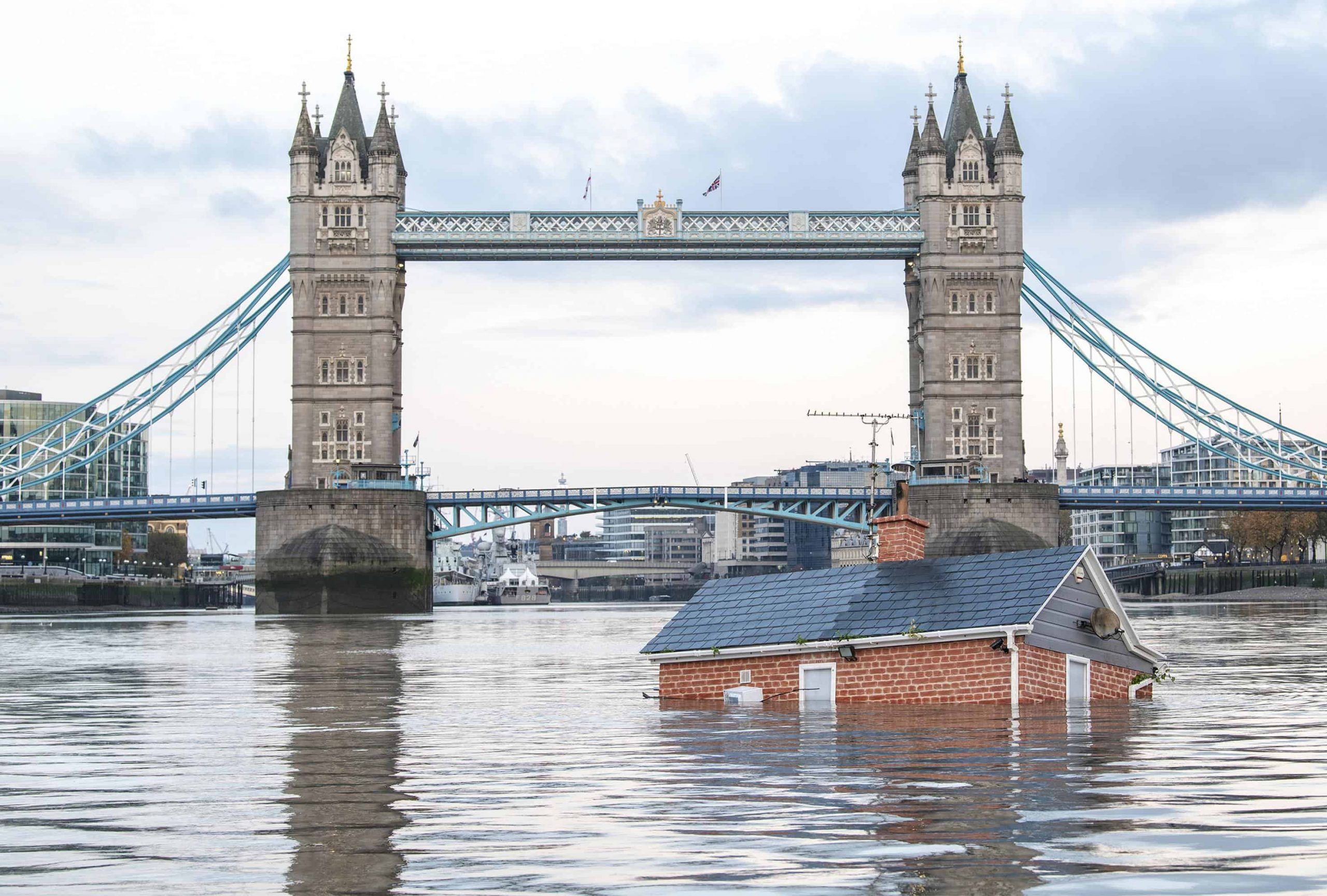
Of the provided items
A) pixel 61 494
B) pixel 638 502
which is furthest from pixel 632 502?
pixel 61 494

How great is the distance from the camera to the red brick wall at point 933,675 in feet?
86.5

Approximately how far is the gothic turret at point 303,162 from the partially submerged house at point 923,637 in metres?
95.9

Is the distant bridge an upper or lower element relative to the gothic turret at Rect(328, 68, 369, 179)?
lower

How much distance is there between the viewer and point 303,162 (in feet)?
398

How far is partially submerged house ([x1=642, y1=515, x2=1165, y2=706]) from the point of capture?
26188 mm

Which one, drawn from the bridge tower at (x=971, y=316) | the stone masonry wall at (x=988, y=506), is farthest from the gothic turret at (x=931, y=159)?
the stone masonry wall at (x=988, y=506)

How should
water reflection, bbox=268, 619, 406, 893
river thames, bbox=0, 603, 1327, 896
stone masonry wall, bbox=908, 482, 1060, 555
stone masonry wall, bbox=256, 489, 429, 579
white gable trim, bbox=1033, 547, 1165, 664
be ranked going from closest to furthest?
river thames, bbox=0, 603, 1327, 896, water reflection, bbox=268, 619, 406, 893, white gable trim, bbox=1033, 547, 1165, 664, stone masonry wall, bbox=256, 489, 429, 579, stone masonry wall, bbox=908, 482, 1060, 555

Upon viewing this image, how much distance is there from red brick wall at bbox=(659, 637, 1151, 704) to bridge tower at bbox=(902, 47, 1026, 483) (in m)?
93.1

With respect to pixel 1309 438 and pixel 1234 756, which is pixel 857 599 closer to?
pixel 1234 756

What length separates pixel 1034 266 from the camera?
125125 millimetres

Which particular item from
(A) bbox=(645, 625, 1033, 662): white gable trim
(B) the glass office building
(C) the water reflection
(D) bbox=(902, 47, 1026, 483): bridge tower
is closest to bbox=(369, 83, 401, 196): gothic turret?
(D) bbox=(902, 47, 1026, 483): bridge tower

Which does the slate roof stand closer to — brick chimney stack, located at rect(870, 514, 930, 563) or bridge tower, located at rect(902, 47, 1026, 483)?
brick chimney stack, located at rect(870, 514, 930, 563)

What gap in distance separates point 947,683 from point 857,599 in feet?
6.36

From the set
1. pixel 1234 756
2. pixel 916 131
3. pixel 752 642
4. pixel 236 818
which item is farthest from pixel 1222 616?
pixel 236 818
